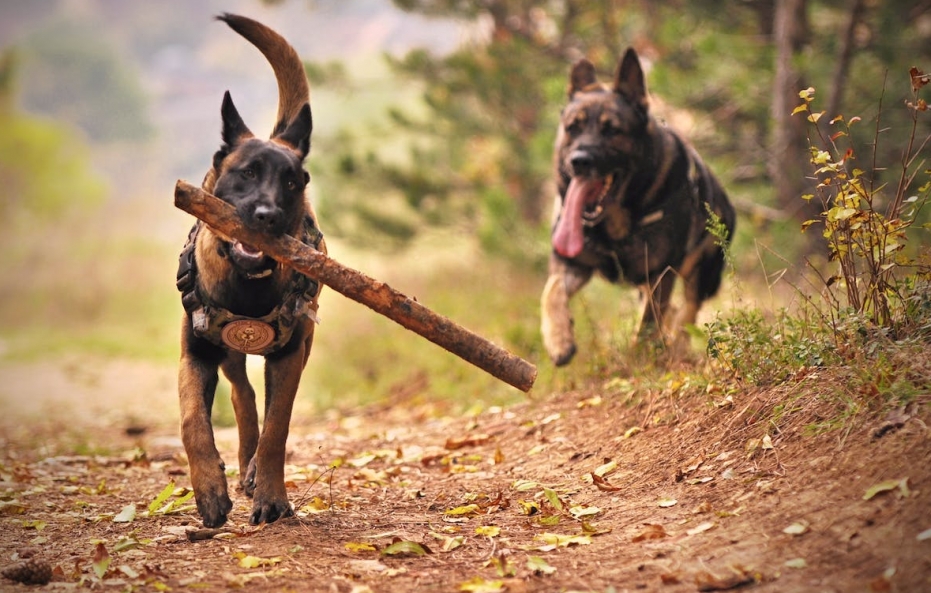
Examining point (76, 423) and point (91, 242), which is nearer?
point (76, 423)

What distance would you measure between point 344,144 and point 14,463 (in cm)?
905

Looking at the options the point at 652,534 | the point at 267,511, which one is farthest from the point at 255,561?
the point at 652,534

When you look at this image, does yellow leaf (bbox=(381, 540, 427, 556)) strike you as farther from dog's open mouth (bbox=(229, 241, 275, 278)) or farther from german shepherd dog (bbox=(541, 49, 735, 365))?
german shepherd dog (bbox=(541, 49, 735, 365))

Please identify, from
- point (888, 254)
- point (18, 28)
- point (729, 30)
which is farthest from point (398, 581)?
point (18, 28)

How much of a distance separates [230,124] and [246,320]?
980 mm

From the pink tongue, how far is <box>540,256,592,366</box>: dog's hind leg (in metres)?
0.16

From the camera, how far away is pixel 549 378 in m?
7.16

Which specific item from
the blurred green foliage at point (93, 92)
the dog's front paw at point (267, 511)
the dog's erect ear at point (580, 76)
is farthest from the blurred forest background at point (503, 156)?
the blurred green foliage at point (93, 92)

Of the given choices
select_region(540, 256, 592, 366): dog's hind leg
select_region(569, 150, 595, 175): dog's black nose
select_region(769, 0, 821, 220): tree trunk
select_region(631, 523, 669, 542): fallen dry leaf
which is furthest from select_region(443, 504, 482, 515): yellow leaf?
select_region(769, 0, 821, 220): tree trunk

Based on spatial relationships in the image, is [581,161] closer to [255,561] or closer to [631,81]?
[631,81]

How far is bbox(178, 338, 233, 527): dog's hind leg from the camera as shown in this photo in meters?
4.25

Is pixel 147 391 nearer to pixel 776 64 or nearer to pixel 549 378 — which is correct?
pixel 549 378

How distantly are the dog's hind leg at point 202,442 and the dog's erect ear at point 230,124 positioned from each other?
102 cm

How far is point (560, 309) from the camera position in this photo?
6.52 metres
